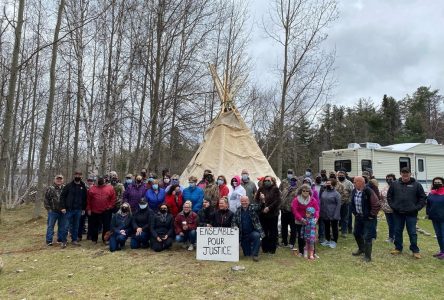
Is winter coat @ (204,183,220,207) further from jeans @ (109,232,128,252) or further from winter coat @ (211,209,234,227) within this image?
jeans @ (109,232,128,252)

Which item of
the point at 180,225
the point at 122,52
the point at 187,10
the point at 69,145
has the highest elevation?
the point at 187,10

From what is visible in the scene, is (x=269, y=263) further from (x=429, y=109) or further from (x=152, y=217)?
(x=429, y=109)

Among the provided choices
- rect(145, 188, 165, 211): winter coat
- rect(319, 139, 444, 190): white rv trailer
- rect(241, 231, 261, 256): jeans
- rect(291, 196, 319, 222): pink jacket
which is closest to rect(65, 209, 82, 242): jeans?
rect(145, 188, 165, 211): winter coat

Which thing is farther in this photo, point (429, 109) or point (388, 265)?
point (429, 109)

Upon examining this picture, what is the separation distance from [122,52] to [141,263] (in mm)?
9695

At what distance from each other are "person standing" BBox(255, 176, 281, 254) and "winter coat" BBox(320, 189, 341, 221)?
1.34 metres

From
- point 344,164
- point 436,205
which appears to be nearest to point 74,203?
point 436,205

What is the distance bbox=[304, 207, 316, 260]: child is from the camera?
736cm

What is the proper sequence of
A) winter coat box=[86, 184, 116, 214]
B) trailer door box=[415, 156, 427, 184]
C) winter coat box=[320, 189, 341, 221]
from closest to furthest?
winter coat box=[320, 189, 341, 221]
winter coat box=[86, 184, 116, 214]
trailer door box=[415, 156, 427, 184]

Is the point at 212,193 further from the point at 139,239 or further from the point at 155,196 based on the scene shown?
the point at 139,239

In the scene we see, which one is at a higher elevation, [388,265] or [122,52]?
[122,52]

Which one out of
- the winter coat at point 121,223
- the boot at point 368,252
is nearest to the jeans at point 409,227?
the boot at point 368,252

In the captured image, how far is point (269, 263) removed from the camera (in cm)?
696

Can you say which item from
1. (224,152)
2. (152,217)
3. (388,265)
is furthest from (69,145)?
(388,265)
